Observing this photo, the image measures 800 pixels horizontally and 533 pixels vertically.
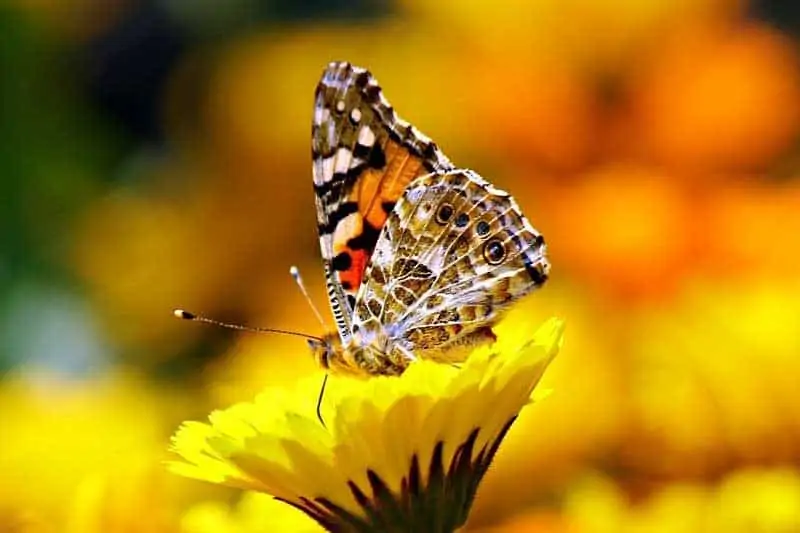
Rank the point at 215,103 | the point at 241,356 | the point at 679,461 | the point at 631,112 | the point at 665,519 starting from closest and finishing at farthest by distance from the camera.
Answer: the point at 665,519 < the point at 679,461 < the point at 241,356 < the point at 631,112 < the point at 215,103

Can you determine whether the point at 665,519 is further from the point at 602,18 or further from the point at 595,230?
the point at 602,18

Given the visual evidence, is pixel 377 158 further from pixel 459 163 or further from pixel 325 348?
pixel 459 163

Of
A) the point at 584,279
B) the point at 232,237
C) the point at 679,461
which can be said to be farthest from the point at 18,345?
the point at 679,461

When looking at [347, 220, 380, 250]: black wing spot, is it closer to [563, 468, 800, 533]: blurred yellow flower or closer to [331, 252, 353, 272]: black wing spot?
[331, 252, 353, 272]: black wing spot

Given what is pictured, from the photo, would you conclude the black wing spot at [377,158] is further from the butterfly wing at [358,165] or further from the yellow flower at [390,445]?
the yellow flower at [390,445]

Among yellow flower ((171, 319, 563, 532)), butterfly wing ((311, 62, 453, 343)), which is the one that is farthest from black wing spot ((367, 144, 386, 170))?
yellow flower ((171, 319, 563, 532))

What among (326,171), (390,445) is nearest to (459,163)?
(326,171)
